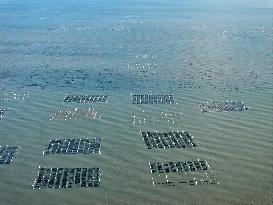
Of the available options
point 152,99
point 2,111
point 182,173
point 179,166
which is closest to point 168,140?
point 179,166

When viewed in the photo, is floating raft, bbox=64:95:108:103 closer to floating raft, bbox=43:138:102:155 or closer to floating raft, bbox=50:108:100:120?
floating raft, bbox=50:108:100:120

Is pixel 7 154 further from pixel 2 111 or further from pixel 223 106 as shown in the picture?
pixel 223 106

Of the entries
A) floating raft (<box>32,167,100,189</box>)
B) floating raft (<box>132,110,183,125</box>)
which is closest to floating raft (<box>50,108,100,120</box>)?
floating raft (<box>132,110,183,125</box>)

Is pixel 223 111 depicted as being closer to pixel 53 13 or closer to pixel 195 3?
pixel 53 13

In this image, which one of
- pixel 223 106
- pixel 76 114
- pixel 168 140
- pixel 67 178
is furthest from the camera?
pixel 223 106

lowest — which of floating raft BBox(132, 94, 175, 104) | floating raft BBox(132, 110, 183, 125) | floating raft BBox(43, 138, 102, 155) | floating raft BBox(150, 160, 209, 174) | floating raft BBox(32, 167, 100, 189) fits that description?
floating raft BBox(32, 167, 100, 189)

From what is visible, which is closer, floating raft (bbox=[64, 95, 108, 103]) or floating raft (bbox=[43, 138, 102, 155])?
floating raft (bbox=[43, 138, 102, 155])

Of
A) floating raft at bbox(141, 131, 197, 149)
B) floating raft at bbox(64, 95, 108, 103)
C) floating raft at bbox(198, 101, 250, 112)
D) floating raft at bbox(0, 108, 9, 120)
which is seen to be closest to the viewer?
floating raft at bbox(141, 131, 197, 149)
